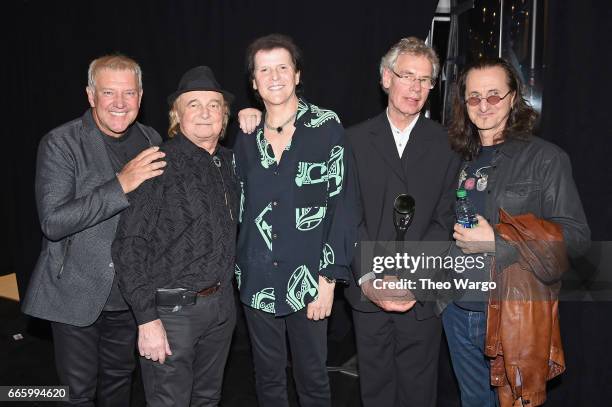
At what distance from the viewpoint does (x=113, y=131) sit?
2.30m

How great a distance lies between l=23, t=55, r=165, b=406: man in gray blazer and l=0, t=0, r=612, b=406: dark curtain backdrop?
1.58 metres

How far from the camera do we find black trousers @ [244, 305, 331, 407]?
7.35 ft

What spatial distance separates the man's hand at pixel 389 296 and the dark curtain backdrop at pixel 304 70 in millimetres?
987

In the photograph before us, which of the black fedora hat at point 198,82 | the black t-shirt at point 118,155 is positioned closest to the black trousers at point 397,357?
the black t-shirt at point 118,155

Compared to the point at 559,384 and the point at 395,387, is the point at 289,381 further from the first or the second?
Result: the point at 559,384

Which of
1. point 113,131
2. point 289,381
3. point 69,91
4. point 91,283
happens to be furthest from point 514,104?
point 69,91

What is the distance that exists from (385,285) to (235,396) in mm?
1570

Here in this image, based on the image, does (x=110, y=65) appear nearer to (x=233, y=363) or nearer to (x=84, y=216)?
(x=84, y=216)

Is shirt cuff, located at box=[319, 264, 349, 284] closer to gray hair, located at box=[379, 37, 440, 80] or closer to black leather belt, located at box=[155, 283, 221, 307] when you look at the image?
Result: black leather belt, located at box=[155, 283, 221, 307]

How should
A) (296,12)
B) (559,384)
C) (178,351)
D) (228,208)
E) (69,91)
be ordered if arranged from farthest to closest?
1. (69,91)
2. (296,12)
3. (559,384)
4. (228,208)
5. (178,351)

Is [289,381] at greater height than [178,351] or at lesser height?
lesser

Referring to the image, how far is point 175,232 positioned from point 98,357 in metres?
0.97

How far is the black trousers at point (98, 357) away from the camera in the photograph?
7.55 ft

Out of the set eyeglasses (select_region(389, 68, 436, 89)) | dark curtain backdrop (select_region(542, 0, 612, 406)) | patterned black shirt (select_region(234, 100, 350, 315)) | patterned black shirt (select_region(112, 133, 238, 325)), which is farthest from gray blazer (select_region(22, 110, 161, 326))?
dark curtain backdrop (select_region(542, 0, 612, 406))
